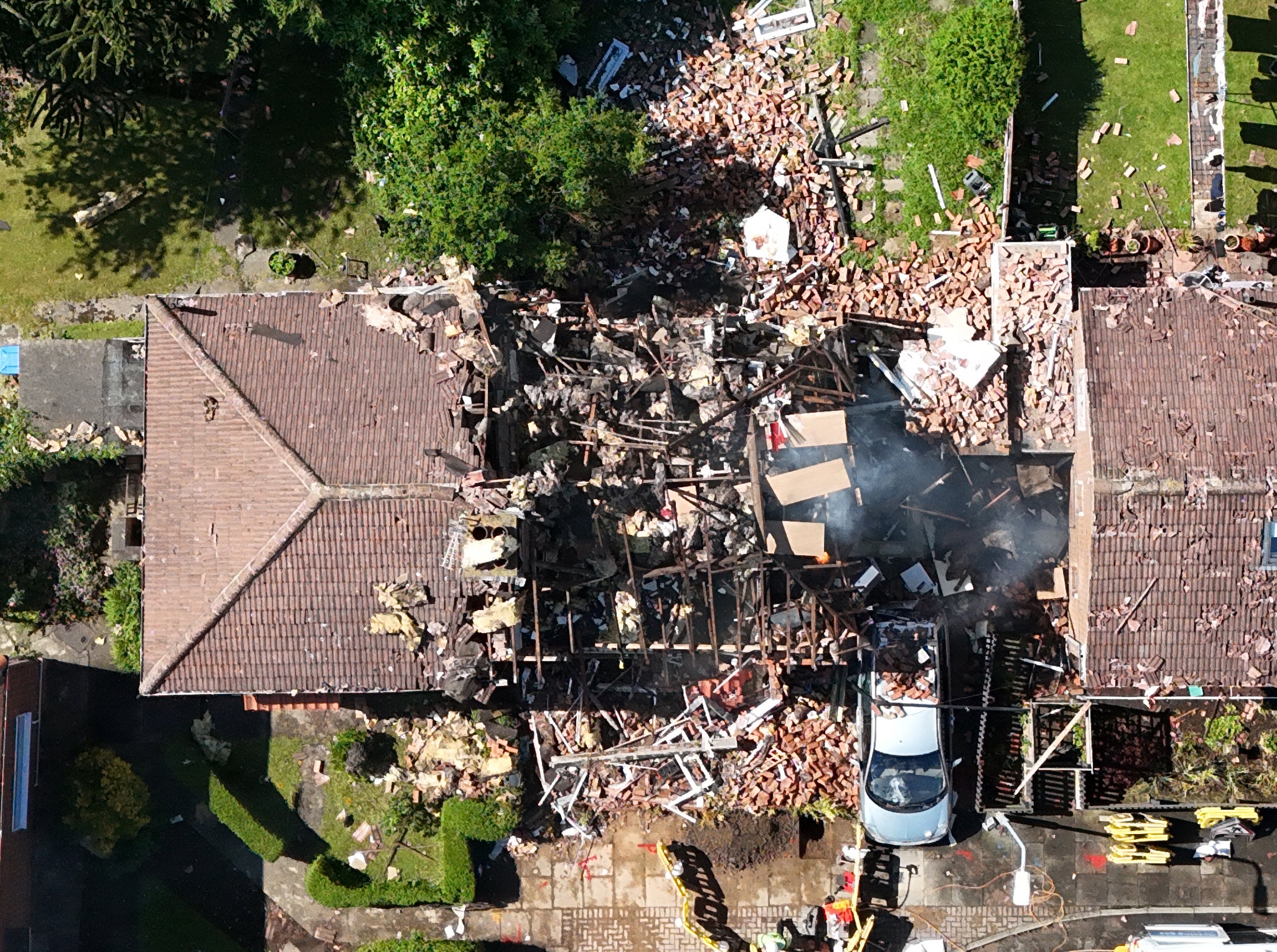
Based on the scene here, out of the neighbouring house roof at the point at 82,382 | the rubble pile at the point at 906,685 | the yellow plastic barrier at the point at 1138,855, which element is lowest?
the yellow plastic barrier at the point at 1138,855

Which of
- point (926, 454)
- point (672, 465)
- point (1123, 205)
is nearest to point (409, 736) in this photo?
point (672, 465)

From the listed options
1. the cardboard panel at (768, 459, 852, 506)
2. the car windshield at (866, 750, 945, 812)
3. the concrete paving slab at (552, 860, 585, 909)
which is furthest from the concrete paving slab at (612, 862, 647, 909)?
the cardboard panel at (768, 459, 852, 506)

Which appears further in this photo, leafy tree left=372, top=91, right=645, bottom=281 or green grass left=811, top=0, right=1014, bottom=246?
green grass left=811, top=0, right=1014, bottom=246

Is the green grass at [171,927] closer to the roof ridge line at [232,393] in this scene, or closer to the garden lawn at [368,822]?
the garden lawn at [368,822]

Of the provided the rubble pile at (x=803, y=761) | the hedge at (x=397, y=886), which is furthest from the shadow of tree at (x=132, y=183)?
the rubble pile at (x=803, y=761)

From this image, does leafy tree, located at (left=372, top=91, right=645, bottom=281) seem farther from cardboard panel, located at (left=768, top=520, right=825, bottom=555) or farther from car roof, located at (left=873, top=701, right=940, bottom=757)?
car roof, located at (left=873, top=701, right=940, bottom=757)

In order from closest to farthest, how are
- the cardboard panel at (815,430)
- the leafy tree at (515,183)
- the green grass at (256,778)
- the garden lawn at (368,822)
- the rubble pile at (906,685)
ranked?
1. the cardboard panel at (815,430)
2. the leafy tree at (515,183)
3. the rubble pile at (906,685)
4. the garden lawn at (368,822)
5. the green grass at (256,778)
